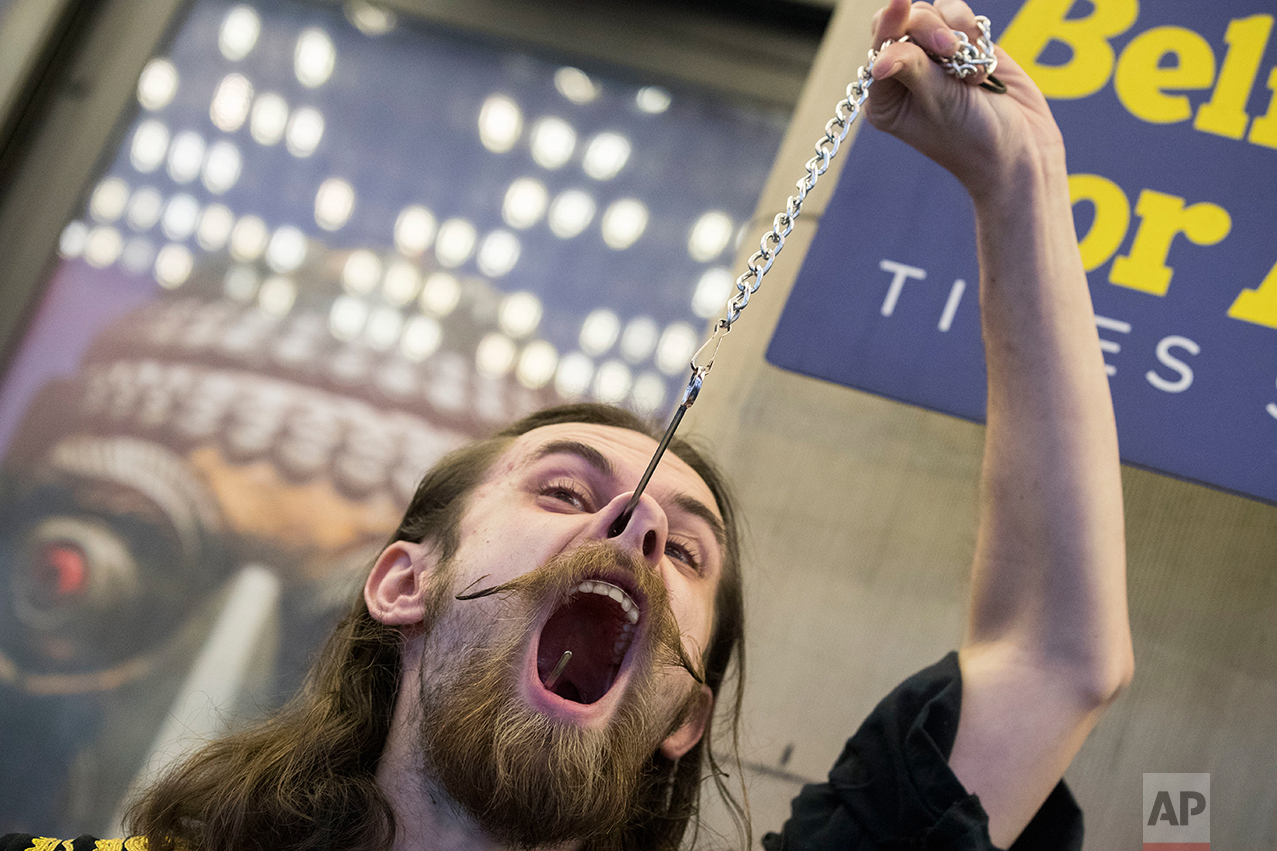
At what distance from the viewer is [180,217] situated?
6.62 feet

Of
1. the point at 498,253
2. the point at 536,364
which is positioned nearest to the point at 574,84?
the point at 498,253

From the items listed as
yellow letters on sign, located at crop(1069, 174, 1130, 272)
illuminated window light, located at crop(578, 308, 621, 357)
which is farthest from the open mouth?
illuminated window light, located at crop(578, 308, 621, 357)

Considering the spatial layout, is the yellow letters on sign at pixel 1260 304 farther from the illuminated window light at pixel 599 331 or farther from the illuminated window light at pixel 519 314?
the illuminated window light at pixel 519 314

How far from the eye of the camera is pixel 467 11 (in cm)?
207

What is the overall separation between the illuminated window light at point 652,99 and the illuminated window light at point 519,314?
0.48 m

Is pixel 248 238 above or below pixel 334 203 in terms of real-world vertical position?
below

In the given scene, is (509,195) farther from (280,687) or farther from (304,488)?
(280,687)

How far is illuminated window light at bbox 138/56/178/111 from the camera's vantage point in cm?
206

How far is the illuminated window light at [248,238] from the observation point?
2002mm

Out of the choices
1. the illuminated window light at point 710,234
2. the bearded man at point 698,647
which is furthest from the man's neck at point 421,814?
the illuminated window light at point 710,234

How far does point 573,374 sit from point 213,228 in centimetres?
82

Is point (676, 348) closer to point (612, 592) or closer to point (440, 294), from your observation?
point (440, 294)

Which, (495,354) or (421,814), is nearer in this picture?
(421,814)

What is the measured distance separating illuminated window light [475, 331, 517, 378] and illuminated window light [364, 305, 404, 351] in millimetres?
173
